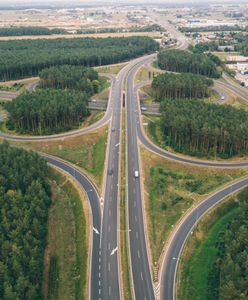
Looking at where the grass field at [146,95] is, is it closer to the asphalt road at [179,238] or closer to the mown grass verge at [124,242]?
the mown grass verge at [124,242]

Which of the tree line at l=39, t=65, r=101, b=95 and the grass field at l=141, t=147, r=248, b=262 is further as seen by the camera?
the tree line at l=39, t=65, r=101, b=95

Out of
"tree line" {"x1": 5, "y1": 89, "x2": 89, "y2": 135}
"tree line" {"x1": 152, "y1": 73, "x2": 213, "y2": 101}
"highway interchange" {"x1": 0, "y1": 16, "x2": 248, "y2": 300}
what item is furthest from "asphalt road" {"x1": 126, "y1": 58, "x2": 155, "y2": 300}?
"tree line" {"x1": 152, "y1": 73, "x2": 213, "y2": 101}

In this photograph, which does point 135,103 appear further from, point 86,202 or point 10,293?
point 10,293

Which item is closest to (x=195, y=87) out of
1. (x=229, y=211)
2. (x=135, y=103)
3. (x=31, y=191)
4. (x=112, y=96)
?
(x=135, y=103)

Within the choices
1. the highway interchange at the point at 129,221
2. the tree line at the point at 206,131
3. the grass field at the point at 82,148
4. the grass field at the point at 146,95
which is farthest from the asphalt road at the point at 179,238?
the grass field at the point at 146,95

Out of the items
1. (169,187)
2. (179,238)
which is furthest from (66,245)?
(169,187)

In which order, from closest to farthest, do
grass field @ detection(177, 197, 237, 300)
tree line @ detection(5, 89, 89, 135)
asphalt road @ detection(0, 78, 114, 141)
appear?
grass field @ detection(177, 197, 237, 300)
asphalt road @ detection(0, 78, 114, 141)
tree line @ detection(5, 89, 89, 135)

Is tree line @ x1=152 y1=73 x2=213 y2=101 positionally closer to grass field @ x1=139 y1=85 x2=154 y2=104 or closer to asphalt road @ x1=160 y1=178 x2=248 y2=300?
grass field @ x1=139 y1=85 x2=154 y2=104

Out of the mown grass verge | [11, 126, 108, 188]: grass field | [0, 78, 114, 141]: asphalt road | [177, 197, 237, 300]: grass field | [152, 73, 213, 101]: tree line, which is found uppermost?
[152, 73, 213, 101]: tree line
